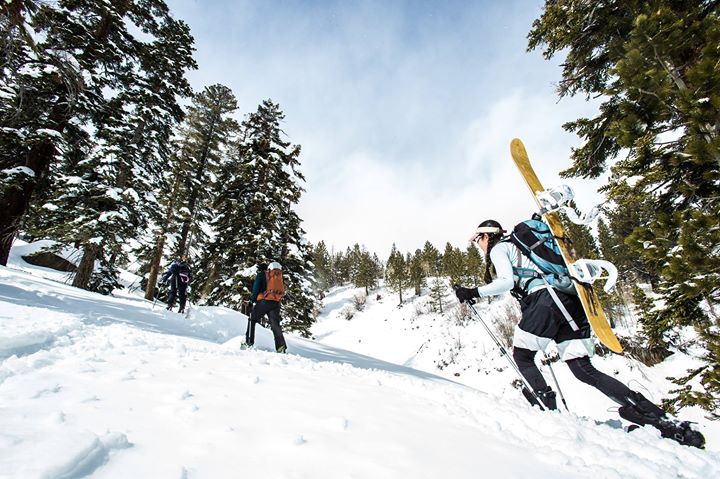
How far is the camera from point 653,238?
16.2 feet

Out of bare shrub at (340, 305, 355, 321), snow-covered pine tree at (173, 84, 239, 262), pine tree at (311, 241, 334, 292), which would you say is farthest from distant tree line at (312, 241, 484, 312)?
snow-covered pine tree at (173, 84, 239, 262)

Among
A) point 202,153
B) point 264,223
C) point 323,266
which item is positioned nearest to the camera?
point 264,223

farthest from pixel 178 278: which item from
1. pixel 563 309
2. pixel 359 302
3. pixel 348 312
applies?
pixel 359 302

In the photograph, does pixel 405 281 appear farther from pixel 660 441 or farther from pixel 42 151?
pixel 660 441

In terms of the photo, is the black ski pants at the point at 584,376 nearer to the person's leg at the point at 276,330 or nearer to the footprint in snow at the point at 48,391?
the footprint in snow at the point at 48,391

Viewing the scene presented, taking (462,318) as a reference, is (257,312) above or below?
below

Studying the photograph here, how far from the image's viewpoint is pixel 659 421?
2.82 meters

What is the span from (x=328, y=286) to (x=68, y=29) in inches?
2774

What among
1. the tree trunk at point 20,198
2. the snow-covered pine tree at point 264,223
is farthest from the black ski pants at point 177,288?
the tree trunk at point 20,198

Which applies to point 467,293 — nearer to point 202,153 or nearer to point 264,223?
point 264,223

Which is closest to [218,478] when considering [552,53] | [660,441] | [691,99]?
[660,441]

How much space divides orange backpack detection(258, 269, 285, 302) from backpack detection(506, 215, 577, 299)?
4701mm

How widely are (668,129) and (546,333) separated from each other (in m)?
5.07

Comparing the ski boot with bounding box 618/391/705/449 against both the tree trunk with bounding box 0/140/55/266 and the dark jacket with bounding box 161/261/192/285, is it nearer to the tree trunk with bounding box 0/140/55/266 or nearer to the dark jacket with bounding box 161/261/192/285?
the dark jacket with bounding box 161/261/192/285
